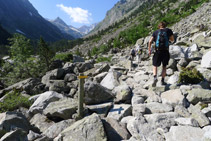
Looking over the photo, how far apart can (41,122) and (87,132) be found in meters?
2.77

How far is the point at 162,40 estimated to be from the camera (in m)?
5.85

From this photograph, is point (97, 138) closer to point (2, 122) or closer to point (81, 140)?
point (81, 140)

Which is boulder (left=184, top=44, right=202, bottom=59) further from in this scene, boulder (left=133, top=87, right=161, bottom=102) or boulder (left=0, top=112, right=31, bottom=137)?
boulder (left=0, top=112, right=31, bottom=137)

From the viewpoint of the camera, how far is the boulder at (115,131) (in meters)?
3.84

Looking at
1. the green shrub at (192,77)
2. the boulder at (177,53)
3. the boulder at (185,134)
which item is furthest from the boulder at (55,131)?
the boulder at (177,53)

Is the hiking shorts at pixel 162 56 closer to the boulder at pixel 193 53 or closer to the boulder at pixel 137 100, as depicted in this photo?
the boulder at pixel 137 100

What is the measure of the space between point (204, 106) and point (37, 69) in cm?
1757

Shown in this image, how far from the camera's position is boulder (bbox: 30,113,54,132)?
5.25m

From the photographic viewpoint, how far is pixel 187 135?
10.4ft

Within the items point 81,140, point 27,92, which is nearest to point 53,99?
point 81,140

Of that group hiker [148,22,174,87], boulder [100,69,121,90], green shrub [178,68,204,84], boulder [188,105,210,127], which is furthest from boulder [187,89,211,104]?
boulder [100,69,121,90]

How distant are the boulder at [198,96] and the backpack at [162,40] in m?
2.16

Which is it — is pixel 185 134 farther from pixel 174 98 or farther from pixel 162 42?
pixel 162 42

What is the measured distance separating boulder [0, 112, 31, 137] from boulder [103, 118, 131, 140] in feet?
9.67
